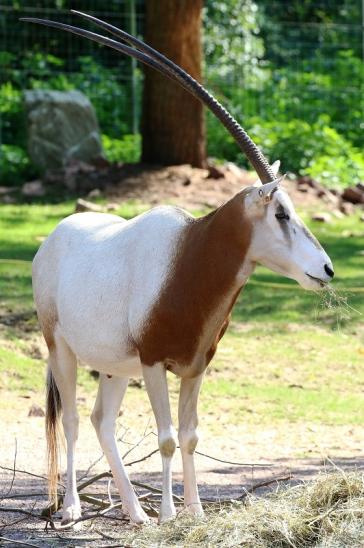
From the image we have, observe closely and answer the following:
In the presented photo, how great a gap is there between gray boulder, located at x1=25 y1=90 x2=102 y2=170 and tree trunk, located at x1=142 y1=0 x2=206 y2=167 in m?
0.83

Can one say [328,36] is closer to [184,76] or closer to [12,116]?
[12,116]

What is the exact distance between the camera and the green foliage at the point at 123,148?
1633cm

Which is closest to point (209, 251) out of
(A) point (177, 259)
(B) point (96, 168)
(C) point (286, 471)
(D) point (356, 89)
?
(A) point (177, 259)

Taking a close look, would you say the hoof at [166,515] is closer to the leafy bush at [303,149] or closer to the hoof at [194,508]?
the hoof at [194,508]

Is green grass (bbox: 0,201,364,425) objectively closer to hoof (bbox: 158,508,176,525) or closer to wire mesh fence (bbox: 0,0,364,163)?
hoof (bbox: 158,508,176,525)

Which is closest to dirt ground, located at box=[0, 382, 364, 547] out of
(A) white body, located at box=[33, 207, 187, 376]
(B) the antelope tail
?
(B) the antelope tail

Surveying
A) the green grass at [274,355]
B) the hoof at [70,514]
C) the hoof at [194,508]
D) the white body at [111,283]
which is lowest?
the green grass at [274,355]

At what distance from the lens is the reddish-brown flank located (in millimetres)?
5066

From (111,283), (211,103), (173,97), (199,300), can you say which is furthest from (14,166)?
(199,300)

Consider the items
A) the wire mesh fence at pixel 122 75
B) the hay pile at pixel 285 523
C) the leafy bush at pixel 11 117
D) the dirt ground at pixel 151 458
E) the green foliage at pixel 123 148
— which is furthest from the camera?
the wire mesh fence at pixel 122 75

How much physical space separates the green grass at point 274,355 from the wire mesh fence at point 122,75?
6075mm

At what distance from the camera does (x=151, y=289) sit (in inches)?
203

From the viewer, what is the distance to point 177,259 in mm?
5199

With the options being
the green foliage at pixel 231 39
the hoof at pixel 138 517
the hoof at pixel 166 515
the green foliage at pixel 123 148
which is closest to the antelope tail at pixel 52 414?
the hoof at pixel 138 517
